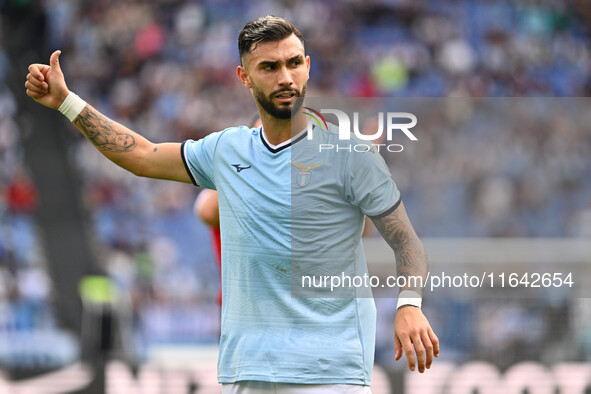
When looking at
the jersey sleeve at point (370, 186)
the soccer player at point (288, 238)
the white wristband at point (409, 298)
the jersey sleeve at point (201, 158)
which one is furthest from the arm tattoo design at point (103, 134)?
the white wristband at point (409, 298)

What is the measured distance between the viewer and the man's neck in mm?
3291

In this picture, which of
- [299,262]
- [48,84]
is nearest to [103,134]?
[48,84]

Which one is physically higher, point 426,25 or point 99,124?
point 426,25

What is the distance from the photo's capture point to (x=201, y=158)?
3406mm

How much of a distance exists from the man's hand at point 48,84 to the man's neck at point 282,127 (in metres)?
0.80

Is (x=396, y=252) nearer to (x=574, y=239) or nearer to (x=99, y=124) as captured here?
(x=99, y=124)

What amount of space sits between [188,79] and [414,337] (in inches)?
462

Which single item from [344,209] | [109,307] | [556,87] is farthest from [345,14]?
[344,209]

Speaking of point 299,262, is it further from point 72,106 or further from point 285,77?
point 72,106

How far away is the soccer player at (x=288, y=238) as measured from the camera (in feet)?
10.3

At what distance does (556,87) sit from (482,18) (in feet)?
6.06

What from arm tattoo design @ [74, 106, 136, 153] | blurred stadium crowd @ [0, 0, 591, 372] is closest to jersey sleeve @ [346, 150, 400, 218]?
arm tattoo design @ [74, 106, 136, 153]

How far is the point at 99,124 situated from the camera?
351cm

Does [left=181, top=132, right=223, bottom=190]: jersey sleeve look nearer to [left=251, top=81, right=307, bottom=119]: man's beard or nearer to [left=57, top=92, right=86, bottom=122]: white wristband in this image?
[left=251, top=81, right=307, bottom=119]: man's beard
